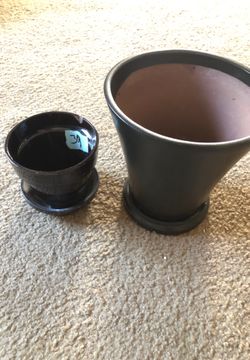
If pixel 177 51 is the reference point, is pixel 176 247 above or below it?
below

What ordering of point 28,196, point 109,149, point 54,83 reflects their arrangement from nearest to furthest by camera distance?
point 28,196 → point 109,149 → point 54,83

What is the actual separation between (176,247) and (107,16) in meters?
0.95

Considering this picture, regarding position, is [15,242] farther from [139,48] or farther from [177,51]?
[139,48]

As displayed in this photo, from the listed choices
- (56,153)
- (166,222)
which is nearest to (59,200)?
(56,153)

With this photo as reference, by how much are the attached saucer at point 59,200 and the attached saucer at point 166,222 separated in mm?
88

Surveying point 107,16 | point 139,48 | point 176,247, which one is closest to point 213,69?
point 176,247

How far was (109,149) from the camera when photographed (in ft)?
2.72

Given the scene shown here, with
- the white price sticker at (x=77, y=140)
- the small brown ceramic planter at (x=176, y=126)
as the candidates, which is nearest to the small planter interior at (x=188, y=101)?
the small brown ceramic planter at (x=176, y=126)

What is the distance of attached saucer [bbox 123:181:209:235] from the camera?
2.20 feet

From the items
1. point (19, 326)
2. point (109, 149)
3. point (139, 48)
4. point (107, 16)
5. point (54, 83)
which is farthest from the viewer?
point (107, 16)

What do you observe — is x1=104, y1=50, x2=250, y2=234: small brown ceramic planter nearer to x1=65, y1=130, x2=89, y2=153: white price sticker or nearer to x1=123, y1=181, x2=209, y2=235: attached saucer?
x1=123, y1=181, x2=209, y2=235: attached saucer

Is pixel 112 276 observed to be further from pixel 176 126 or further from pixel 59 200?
pixel 176 126

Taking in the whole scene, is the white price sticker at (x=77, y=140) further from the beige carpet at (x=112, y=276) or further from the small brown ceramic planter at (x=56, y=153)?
the beige carpet at (x=112, y=276)

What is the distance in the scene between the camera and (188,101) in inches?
25.5
